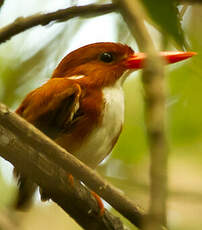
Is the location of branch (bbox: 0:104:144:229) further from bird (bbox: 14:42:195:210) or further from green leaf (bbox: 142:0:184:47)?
green leaf (bbox: 142:0:184:47)

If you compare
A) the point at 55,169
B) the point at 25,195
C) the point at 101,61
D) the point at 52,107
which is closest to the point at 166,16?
the point at 55,169

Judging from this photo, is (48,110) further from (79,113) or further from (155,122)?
(155,122)

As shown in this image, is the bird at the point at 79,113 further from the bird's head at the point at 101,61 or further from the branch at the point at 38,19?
the branch at the point at 38,19

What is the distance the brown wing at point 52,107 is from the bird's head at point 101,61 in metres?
0.33

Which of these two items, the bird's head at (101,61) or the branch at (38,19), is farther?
the bird's head at (101,61)

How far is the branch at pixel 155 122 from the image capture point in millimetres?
782

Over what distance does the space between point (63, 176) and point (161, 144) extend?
1298 mm

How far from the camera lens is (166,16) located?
3.77 feet

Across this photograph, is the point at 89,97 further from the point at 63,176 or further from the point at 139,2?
the point at 139,2

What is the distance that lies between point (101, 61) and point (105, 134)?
1.85ft

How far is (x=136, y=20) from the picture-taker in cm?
101

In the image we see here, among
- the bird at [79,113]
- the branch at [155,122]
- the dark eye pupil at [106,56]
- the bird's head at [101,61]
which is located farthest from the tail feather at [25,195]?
the branch at [155,122]

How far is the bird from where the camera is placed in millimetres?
2332

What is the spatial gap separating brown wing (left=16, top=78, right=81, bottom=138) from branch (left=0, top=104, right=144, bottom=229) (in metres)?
0.29
